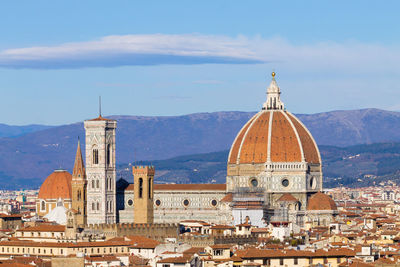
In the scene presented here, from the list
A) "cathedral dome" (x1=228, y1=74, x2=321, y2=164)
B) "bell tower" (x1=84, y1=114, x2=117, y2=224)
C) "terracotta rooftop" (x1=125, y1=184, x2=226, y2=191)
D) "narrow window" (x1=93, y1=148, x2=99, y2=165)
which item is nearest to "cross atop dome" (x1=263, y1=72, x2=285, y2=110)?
"cathedral dome" (x1=228, y1=74, x2=321, y2=164)

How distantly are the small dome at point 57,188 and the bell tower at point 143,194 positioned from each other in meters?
22.5

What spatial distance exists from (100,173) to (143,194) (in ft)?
15.4

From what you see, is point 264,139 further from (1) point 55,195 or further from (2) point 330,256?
(2) point 330,256

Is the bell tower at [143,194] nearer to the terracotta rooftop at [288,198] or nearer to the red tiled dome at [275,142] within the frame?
the red tiled dome at [275,142]

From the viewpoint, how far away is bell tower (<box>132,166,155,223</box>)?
118625 mm

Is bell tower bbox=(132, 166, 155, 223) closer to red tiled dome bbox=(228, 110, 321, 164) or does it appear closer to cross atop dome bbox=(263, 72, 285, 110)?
red tiled dome bbox=(228, 110, 321, 164)

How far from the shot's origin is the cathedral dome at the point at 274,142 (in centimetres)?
11912

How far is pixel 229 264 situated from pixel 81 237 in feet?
100

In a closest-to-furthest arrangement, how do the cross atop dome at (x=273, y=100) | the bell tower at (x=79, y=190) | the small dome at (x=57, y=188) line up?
the bell tower at (x=79, y=190), the cross atop dome at (x=273, y=100), the small dome at (x=57, y=188)

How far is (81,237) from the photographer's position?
95.2 m

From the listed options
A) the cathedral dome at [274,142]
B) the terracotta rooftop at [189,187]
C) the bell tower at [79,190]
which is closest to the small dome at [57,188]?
the bell tower at [79,190]

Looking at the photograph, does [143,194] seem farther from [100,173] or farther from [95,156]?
[95,156]

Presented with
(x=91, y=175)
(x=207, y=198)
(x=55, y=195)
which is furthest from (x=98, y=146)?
(x=55, y=195)

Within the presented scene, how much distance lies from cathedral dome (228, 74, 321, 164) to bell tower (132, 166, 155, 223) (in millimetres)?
8076
